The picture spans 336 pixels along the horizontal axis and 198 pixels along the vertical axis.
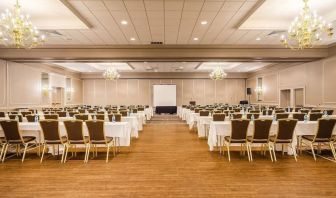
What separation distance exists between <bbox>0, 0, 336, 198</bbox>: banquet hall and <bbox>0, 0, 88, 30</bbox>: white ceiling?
36 mm

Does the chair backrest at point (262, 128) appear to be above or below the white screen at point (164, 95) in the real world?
below

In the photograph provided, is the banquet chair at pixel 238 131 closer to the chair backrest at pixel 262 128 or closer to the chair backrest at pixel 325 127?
the chair backrest at pixel 262 128

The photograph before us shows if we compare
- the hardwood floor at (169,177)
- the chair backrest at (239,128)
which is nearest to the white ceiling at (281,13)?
the chair backrest at (239,128)

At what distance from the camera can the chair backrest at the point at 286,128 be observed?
5.17m

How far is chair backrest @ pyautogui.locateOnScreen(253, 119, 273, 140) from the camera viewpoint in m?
5.22

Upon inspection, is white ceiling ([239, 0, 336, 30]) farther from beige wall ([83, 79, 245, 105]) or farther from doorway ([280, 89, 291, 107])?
beige wall ([83, 79, 245, 105])

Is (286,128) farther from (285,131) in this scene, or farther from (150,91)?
(150,91)

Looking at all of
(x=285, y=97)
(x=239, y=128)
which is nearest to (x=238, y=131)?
(x=239, y=128)

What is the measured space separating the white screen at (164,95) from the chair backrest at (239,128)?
16.7 metres

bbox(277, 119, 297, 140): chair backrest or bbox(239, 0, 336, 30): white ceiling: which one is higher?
bbox(239, 0, 336, 30): white ceiling

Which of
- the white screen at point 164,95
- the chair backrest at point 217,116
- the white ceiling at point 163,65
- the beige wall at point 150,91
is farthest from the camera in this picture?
the beige wall at point 150,91

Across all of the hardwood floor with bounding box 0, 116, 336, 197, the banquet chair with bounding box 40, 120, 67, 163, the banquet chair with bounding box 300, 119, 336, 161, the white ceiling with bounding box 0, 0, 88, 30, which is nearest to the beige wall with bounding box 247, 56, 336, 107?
the banquet chair with bounding box 300, 119, 336, 161

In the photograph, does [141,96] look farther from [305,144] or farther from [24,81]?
[305,144]

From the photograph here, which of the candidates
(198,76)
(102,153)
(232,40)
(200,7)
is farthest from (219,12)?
(198,76)
